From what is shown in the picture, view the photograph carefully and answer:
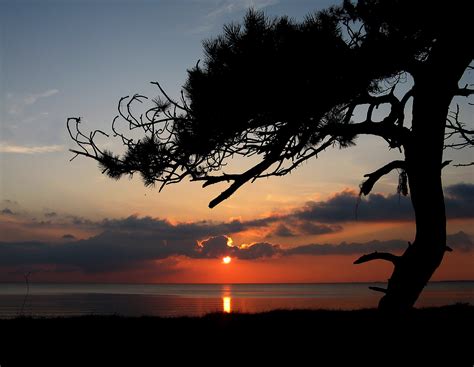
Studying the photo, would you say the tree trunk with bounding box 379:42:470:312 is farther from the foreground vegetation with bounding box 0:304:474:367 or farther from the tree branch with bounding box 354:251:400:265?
the foreground vegetation with bounding box 0:304:474:367

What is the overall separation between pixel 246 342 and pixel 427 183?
3.36 metres

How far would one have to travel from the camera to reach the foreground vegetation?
21.6ft

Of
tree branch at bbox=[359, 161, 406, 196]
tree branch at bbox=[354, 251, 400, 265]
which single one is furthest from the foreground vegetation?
tree branch at bbox=[359, 161, 406, 196]

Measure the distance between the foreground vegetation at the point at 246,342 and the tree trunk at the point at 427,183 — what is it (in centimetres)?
47

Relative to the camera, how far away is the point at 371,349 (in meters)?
6.92

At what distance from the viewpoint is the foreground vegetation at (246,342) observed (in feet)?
21.6

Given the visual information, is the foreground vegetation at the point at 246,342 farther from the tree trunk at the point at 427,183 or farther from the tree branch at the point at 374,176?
the tree branch at the point at 374,176

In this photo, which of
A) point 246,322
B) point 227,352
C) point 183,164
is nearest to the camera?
point 227,352

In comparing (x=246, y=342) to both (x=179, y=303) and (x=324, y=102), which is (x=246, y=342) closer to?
(x=324, y=102)

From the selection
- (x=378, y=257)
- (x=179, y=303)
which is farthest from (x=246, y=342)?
(x=179, y=303)

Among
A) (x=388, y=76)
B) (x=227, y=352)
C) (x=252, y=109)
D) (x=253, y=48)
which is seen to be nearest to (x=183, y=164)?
(x=252, y=109)

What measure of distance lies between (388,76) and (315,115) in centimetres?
139

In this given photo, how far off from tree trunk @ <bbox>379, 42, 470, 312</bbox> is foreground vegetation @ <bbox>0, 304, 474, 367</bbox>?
467 millimetres

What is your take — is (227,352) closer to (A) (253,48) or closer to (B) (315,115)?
(B) (315,115)
